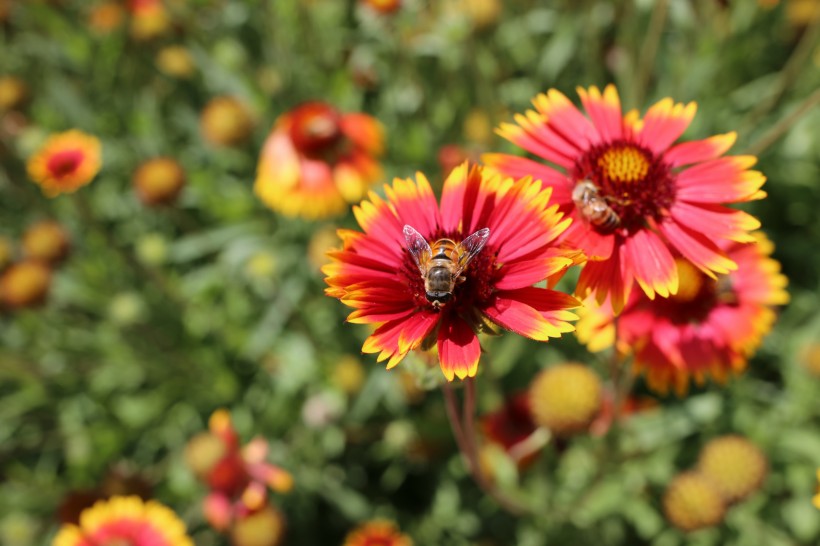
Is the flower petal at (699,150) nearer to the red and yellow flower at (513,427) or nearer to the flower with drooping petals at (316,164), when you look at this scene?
the red and yellow flower at (513,427)

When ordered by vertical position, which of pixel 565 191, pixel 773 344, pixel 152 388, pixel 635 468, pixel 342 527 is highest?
pixel 565 191

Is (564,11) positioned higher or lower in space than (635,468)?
higher

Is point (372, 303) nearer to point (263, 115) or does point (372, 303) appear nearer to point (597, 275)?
point (597, 275)

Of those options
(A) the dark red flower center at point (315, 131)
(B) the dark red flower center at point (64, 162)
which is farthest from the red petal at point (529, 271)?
(B) the dark red flower center at point (64, 162)

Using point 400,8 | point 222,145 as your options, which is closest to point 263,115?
point 222,145

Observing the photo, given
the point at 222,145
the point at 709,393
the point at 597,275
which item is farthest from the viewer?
the point at 222,145

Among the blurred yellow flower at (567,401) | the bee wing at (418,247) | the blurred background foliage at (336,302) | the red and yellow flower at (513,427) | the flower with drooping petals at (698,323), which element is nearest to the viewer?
the bee wing at (418,247)

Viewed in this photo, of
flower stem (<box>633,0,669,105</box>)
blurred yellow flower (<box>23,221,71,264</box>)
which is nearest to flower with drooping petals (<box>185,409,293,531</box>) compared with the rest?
blurred yellow flower (<box>23,221,71,264</box>)

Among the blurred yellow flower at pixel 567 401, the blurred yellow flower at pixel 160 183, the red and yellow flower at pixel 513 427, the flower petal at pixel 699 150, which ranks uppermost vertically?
the flower petal at pixel 699 150
